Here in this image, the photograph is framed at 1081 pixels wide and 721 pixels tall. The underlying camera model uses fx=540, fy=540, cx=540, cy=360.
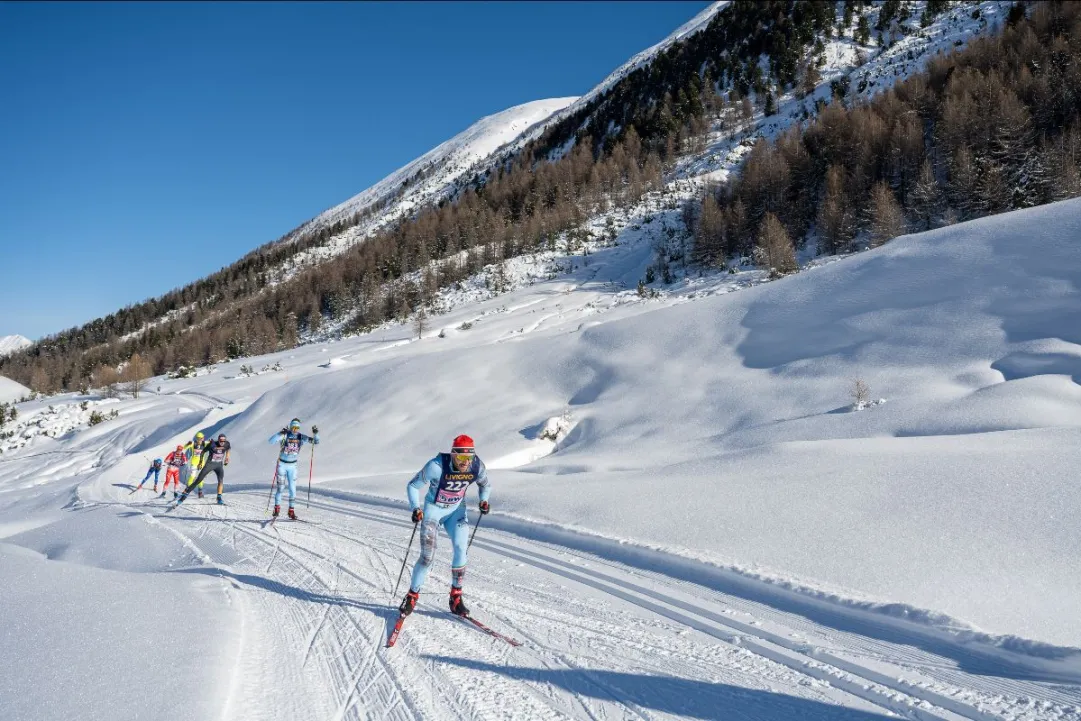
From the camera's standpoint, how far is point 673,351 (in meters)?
16.0

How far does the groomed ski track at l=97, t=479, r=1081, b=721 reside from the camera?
11.1 ft

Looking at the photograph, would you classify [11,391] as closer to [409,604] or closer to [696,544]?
[409,604]

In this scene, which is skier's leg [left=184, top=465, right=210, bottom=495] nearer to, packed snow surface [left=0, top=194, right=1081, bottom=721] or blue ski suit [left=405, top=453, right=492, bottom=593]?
packed snow surface [left=0, top=194, right=1081, bottom=721]

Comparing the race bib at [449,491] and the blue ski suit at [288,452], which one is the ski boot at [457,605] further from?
the blue ski suit at [288,452]

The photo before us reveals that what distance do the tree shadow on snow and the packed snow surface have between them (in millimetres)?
22

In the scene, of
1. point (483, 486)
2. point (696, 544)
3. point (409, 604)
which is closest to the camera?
point (409, 604)

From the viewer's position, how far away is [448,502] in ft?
17.6

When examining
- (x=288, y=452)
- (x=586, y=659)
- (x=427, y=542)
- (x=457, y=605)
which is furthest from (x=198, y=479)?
(x=586, y=659)

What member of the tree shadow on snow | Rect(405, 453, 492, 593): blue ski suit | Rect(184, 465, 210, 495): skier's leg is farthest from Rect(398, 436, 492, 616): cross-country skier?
Rect(184, 465, 210, 495): skier's leg

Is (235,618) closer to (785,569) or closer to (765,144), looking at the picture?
(785,569)

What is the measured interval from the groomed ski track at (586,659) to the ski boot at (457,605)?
14cm

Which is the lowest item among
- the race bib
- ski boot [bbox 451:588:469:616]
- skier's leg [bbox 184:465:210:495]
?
skier's leg [bbox 184:465:210:495]

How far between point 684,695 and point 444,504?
2.75 meters

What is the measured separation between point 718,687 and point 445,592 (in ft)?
10.3
